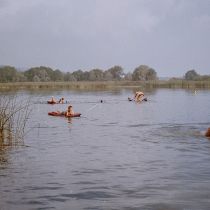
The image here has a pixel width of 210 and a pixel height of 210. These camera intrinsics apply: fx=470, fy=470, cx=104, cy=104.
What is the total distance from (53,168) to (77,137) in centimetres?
981

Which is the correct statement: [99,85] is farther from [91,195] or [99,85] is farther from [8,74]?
[91,195]

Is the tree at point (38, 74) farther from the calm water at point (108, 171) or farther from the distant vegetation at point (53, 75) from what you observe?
the calm water at point (108, 171)

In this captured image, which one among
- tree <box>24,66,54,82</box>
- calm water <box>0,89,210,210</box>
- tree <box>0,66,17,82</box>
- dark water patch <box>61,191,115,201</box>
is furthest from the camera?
tree <box>24,66,54,82</box>

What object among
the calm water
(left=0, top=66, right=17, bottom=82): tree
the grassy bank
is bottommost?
the calm water

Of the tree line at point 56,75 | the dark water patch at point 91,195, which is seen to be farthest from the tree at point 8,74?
the dark water patch at point 91,195

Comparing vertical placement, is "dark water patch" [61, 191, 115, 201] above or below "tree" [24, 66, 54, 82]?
below

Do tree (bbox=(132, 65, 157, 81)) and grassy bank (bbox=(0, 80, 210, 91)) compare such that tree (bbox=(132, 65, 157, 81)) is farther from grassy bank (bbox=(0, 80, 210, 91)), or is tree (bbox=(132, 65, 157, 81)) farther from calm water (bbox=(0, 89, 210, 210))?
calm water (bbox=(0, 89, 210, 210))

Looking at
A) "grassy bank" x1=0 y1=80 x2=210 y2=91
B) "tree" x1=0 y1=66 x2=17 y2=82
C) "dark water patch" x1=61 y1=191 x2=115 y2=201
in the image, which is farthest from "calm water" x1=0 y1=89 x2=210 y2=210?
"tree" x1=0 y1=66 x2=17 y2=82

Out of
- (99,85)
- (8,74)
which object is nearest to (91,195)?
(99,85)

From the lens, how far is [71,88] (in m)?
119

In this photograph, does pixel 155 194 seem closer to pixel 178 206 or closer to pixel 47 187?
pixel 178 206

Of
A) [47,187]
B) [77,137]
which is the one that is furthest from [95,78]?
[47,187]

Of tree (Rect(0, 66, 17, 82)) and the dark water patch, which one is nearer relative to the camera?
the dark water patch

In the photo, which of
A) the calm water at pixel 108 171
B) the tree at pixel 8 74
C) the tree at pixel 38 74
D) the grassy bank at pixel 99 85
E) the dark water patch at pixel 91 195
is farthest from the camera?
the tree at pixel 38 74
